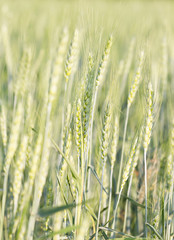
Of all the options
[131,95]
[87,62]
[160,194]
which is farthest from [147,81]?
[160,194]

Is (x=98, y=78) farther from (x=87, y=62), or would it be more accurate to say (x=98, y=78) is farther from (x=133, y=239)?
(x=133, y=239)

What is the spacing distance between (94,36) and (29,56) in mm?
238

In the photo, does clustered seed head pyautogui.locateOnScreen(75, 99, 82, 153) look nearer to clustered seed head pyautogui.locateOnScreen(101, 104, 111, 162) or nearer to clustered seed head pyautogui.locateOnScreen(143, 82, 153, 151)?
clustered seed head pyautogui.locateOnScreen(101, 104, 111, 162)

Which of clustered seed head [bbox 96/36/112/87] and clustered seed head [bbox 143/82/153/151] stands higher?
clustered seed head [bbox 96/36/112/87]

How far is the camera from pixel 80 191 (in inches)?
21.7

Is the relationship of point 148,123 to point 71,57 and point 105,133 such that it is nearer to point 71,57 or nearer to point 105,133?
point 105,133

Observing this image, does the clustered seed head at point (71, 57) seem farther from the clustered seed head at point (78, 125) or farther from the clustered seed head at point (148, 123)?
the clustered seed head at point (148, 123)

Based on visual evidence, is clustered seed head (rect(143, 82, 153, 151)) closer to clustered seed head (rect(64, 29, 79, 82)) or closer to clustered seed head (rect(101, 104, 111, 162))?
clustered seed head (rect(101, 104, 111, 162))

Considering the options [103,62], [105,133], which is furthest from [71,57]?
[105,133]

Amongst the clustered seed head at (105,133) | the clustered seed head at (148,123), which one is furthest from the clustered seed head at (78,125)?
the clustered seed head at (148,123)

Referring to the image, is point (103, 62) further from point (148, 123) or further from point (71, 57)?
point (148, 123)

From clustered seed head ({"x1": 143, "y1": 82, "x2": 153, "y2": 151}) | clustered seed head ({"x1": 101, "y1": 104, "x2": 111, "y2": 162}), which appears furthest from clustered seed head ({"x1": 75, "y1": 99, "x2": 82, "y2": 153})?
clustered seed head ({"x1": 143, "y1": 82, "x2": 153, "y2": 151})

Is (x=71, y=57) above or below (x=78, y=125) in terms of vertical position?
above

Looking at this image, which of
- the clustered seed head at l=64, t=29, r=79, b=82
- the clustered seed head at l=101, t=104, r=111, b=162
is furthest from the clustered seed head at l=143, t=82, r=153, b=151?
the clustered seed head at l=64, t=29, r=79, b=82
